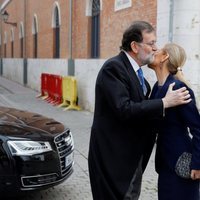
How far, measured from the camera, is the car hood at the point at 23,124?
Result: 15.2 ft

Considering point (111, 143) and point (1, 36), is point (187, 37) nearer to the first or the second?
point (111, 143)

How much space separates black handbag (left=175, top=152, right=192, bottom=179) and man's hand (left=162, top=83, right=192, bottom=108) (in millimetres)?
379

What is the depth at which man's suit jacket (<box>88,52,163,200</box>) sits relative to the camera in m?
2.86

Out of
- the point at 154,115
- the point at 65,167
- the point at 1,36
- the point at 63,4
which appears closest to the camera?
the point at 154,115

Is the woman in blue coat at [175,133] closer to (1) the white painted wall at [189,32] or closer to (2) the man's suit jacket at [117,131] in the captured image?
(2) the man's suit jacket at [117,131]

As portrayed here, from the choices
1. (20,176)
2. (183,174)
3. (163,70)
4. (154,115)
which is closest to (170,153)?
(183,174)

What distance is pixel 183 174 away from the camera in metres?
2.95

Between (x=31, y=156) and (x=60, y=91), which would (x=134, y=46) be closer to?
(x=31, y=156)

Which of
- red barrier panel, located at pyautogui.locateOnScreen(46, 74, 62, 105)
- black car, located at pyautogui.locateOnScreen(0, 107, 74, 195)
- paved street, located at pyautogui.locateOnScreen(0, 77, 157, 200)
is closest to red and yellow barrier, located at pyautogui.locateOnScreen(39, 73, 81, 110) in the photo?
red barrier panel, located at pyautogui.locateOnScreen(46, 74, 62, 105)

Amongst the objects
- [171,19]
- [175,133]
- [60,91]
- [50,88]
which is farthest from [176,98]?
[50,88]

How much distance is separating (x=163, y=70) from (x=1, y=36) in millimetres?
35808

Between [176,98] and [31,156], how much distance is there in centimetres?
207

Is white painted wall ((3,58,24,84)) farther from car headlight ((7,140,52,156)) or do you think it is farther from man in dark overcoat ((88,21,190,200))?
man in dark overcoat ((88,21,190,200))

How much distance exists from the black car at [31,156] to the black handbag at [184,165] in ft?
6.14
